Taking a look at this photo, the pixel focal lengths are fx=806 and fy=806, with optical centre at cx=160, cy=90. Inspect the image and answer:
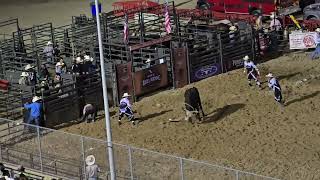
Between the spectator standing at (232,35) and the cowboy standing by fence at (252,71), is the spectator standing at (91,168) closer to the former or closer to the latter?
the cowboy standing by fence at (252,71)

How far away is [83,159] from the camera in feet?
71.1

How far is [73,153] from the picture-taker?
72.1 feet

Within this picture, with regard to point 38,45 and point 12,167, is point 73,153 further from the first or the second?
point 38,45

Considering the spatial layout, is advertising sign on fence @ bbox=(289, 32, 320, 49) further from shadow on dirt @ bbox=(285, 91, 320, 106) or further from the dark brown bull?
the dark brown bull

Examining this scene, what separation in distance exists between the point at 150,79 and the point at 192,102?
15.5 feet

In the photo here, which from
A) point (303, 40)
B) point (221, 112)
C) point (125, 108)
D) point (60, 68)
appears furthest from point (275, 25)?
point (125, 108)

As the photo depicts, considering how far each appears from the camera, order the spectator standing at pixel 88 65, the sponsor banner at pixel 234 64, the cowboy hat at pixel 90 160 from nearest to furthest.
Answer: the cowboy hat at pixel 90 160 → the spectator standing at pixel 88 65 → the sponsor banner at pixel 234 64

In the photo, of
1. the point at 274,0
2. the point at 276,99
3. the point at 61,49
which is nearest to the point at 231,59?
the point at 276,99

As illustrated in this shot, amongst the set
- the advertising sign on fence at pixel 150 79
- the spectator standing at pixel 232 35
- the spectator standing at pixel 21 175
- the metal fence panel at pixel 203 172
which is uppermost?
the spectator standing at pixel 232 35

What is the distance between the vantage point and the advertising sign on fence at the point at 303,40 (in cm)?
3441

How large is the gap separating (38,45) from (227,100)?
1207cm

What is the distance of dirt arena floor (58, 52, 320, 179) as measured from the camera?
75.6 ft

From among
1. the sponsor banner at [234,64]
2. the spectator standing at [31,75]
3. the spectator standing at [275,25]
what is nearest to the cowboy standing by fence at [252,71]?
the sponsor banner at [234,64]

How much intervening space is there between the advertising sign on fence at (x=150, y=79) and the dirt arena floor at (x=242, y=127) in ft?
1.66
